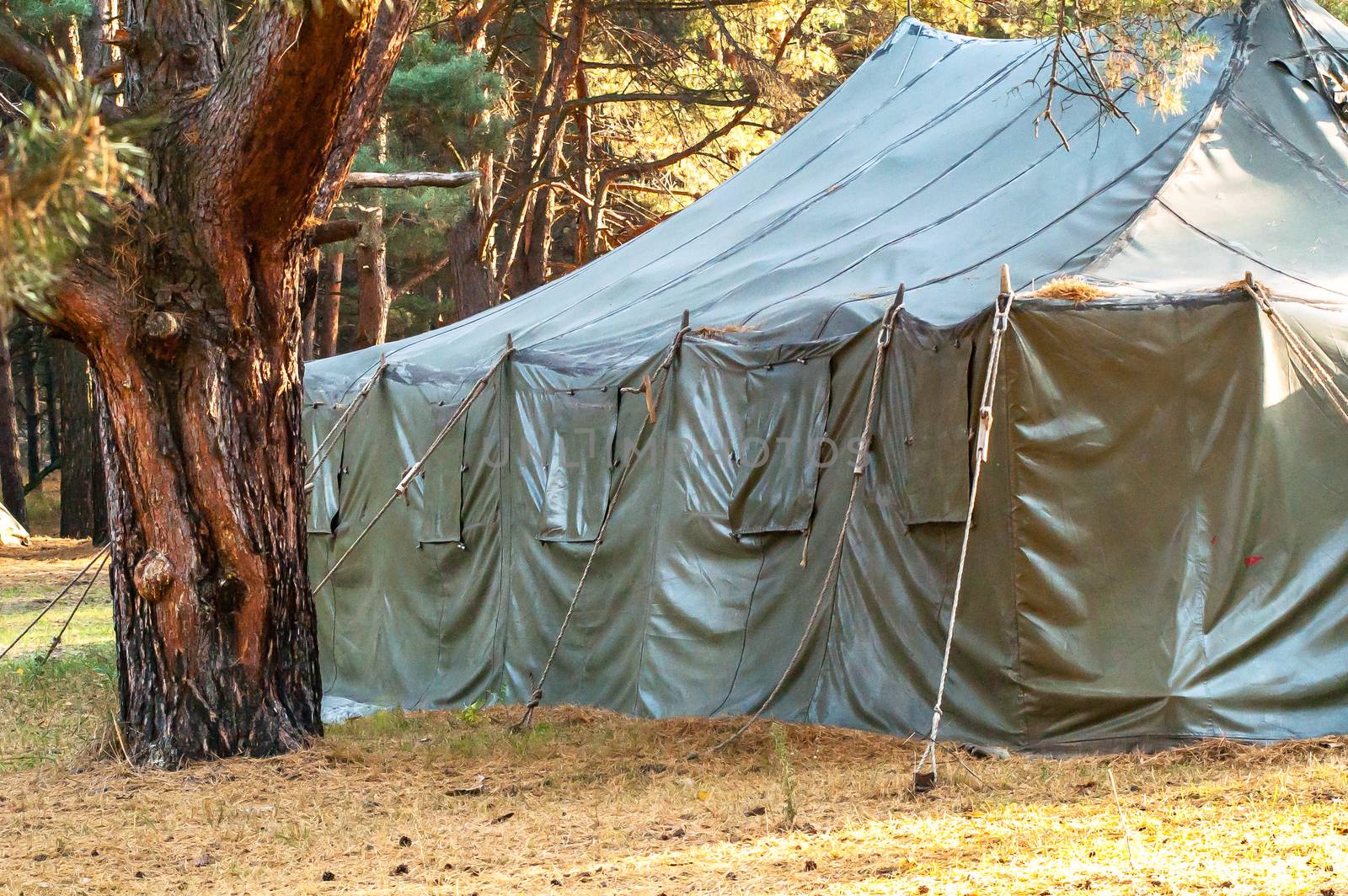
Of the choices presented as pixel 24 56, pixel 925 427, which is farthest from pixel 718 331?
pixel 24 56

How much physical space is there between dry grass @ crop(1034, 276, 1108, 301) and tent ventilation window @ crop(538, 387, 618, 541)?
2421 mm

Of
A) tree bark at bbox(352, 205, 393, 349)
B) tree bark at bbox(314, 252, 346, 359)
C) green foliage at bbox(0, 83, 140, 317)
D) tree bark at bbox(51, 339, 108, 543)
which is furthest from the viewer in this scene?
tree bark at bbox(51, 339, 108, 543)

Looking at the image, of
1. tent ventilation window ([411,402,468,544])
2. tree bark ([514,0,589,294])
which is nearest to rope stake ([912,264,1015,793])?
tent ventilation window ([411,402,468,544])

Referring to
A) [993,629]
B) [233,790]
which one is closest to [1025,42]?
[993,629]

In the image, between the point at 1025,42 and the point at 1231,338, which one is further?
the point at 1025,42

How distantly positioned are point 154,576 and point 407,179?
201 centimetres

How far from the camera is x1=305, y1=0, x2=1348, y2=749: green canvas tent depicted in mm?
5281

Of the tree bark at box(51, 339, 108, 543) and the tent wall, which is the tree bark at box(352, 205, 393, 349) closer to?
the tree bark at box(51, 339, 108, 543)

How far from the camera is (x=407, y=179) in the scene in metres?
6.31

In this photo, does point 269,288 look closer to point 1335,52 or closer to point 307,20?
point 307,20

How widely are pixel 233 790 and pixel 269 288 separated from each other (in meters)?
1.98

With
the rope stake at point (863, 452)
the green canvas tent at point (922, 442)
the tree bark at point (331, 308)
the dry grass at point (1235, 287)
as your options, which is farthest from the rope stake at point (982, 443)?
the tree bark at point (331, 308)

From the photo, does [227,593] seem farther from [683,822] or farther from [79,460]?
[79,460]

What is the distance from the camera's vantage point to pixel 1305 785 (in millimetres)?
4391
